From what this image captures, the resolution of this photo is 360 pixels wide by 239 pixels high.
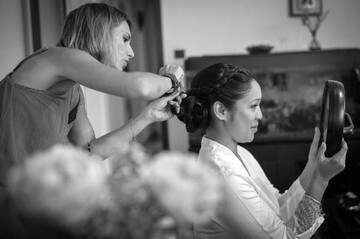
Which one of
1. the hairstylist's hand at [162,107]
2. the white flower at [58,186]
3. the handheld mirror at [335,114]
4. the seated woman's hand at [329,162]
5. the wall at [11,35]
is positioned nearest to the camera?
the white flower at [58,186]

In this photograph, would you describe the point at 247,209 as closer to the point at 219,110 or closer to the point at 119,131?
the point at 219,110

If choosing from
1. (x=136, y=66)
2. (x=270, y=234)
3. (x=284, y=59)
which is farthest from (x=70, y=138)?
(x=136, y=66)

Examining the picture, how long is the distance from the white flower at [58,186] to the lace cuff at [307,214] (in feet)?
3.20

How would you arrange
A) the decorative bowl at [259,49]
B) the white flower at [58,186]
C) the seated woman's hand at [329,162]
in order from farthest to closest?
the decorative bowl at [259,49], the seated woman's hand at [329,162], the white flower at [58,186]

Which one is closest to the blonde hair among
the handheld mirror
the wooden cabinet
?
the handheld mirror

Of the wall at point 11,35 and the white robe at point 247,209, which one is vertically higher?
the wall at point 11,35

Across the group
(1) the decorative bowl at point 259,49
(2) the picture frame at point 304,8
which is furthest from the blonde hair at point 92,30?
(2) the picture frame at point 304,8

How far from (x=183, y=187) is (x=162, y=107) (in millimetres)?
948

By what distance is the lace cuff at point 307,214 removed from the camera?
48.8 inches

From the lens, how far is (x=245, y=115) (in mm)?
1375

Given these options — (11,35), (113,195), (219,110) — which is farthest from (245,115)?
(11,35)

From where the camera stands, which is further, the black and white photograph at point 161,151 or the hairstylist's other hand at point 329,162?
the hairstylist's other hand at point 329,162

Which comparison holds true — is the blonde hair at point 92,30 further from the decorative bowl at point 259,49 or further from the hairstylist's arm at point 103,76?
the decorative bowl at point 259,49

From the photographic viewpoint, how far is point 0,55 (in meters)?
2.32
